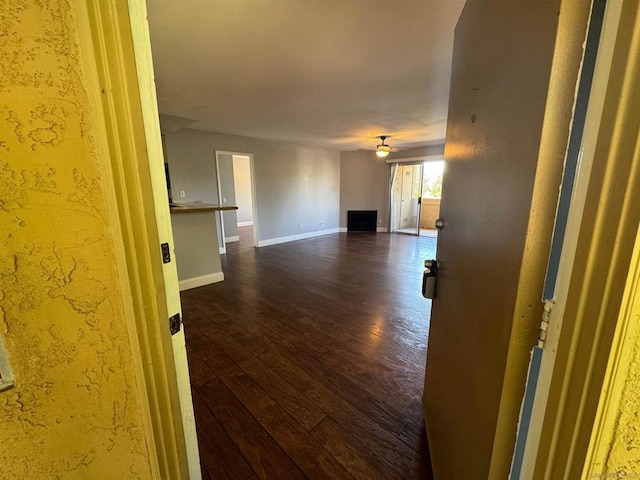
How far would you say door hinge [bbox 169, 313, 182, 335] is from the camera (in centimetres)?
68

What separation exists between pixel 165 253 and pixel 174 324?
0.20 m

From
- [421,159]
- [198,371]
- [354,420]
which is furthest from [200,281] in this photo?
[421,159]

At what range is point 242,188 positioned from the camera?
8.58 meters

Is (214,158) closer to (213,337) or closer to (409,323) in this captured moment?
(213,337)

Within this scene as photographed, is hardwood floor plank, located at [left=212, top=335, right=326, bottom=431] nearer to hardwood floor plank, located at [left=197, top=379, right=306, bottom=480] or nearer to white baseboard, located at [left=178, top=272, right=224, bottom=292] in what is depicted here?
hardwood floor plank, located at [left=197, top=379, right=306, bottom=480]

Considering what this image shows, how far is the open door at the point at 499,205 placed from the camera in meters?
0.46

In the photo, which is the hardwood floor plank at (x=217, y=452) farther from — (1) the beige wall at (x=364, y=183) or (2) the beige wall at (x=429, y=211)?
(2) the beige wall at (x=429, y=211)

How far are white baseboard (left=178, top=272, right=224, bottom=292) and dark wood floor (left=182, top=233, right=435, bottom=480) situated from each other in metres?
0.10

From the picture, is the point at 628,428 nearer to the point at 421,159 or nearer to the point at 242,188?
the point at 421,159

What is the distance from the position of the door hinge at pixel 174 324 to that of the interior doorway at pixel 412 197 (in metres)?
6.92

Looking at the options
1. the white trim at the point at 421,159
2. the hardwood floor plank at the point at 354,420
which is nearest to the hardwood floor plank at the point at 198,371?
the hardwood floor plank at the point at 354,420

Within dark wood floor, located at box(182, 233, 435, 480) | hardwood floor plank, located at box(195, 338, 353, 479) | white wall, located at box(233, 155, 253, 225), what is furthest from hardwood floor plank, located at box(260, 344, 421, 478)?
white wall, located at box(233, 155, 253, 225)

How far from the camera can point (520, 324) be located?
1.71 ft

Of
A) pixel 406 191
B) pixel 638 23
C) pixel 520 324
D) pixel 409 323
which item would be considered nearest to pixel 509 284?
pixel 520 324
